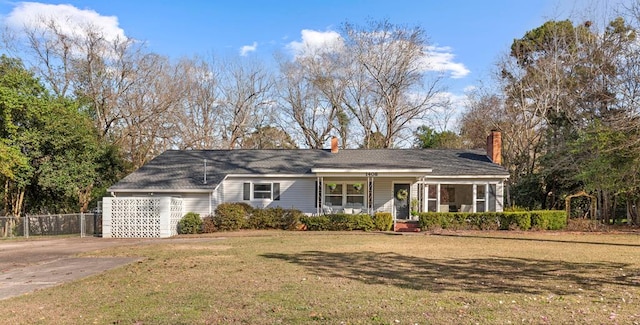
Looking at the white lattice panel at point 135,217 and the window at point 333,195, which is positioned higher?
the window at point 333,195

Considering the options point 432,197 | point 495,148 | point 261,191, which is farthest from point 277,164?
point 495,148

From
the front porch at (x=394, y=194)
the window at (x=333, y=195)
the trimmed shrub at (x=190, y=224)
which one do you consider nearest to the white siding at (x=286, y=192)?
the front porch at (x=394, y=194)

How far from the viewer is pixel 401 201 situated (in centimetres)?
2447

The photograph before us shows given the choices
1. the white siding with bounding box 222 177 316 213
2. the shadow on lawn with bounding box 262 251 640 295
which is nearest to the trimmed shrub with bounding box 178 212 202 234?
the white siding with bounding box 222 177 316 213

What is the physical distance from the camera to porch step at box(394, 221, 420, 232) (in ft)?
71.2

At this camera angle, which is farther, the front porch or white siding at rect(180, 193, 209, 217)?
the front porch

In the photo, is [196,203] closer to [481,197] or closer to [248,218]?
[248,218]

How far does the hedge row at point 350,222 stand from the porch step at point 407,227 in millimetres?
468

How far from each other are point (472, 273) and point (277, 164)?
17.4 metres

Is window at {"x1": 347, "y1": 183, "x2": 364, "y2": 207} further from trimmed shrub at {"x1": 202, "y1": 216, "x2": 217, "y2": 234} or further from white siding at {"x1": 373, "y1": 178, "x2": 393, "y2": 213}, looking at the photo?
trimmed shrub at {"x1": 202, "y1": 216, "x2": 217, "y2": 234}

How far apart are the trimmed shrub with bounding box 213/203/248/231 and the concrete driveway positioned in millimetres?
6435

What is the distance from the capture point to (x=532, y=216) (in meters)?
21.3

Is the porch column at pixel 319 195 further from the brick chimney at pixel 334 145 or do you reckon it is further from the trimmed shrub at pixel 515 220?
the trimmed shrub at pixel 515 220

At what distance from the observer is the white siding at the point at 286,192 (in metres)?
24.3
